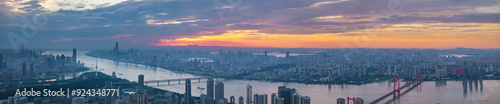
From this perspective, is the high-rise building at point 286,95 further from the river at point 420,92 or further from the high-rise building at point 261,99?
the river at point 420,92

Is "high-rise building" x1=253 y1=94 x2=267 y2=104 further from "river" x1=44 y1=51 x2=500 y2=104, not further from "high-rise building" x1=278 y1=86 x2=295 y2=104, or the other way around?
"river" x1=44 y1=51 x2=500 y2=104

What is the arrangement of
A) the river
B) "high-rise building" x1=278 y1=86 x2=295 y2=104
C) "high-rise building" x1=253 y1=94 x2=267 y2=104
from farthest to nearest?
1. the river
2. "high-rise building" x1=253 y1=94 x2=267 y2=104
3. "high-rise building" x1=278 y1=86 x2=295 y2=104

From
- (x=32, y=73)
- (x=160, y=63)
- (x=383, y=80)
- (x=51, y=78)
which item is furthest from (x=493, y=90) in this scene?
(x=160, y=63)

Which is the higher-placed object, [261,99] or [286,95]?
[286,95]

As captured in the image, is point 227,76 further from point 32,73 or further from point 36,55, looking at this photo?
point 36,55

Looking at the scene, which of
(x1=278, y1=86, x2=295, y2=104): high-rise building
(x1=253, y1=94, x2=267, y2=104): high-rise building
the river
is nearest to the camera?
(x1=278, y1=86, x2=295, y2=104): high-rise building

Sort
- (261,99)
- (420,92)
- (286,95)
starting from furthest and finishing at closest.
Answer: (420,92) < (261,99) < (286,95)

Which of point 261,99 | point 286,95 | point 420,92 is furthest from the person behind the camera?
point 420,92

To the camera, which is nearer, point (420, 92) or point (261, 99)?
point (261, 99)

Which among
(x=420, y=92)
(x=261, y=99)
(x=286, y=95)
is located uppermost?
(x=286, y=95)

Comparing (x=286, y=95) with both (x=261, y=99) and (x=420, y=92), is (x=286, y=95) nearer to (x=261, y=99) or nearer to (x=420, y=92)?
(x=261, y=99)

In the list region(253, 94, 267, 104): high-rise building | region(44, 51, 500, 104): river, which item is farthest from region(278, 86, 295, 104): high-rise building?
region(44, 51, 500, 104): river

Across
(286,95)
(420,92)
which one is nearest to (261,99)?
(286,95)
